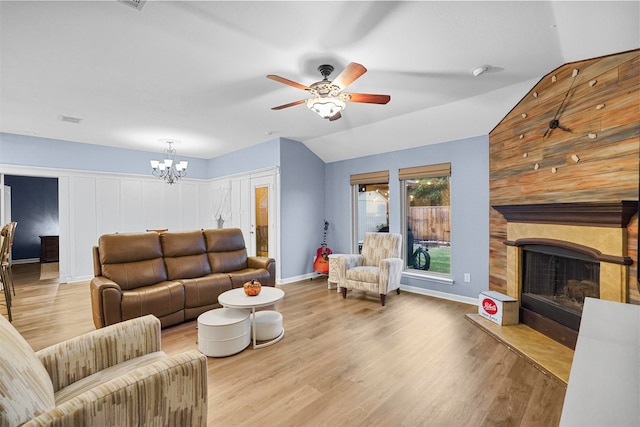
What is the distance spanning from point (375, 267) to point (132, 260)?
3248 mm

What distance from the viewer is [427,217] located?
187 inches

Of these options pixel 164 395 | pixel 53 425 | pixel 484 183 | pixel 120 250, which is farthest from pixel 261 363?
pixel 484 183

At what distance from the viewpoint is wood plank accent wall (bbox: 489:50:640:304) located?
87.7 inches

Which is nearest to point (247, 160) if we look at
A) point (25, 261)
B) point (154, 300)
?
point (154, 300)

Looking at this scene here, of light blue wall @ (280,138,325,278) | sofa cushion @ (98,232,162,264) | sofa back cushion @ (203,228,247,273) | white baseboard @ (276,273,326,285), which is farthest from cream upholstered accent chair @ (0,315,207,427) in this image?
light blue wall @ (280,138,325,278)

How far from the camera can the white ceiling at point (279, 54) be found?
6.44 feet

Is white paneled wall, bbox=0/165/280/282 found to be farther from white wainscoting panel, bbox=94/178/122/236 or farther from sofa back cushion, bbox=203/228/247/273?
sofa back cushion, bbox=203/228/247/273

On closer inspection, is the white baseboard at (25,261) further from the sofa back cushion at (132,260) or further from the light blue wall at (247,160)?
the sofa back cushion at (132,260)

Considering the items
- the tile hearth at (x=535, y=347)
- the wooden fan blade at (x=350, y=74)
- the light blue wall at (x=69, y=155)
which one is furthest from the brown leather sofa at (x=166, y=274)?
the light blue wall at (x=69, y=155)

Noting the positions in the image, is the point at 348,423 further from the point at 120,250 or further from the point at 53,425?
the point at 120,250

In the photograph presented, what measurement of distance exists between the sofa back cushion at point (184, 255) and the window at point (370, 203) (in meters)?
2.88

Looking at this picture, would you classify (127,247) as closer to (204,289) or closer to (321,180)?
(204,289)

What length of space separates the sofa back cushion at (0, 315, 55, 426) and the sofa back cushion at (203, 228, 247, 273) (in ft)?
9.30

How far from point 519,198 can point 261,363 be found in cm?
331
